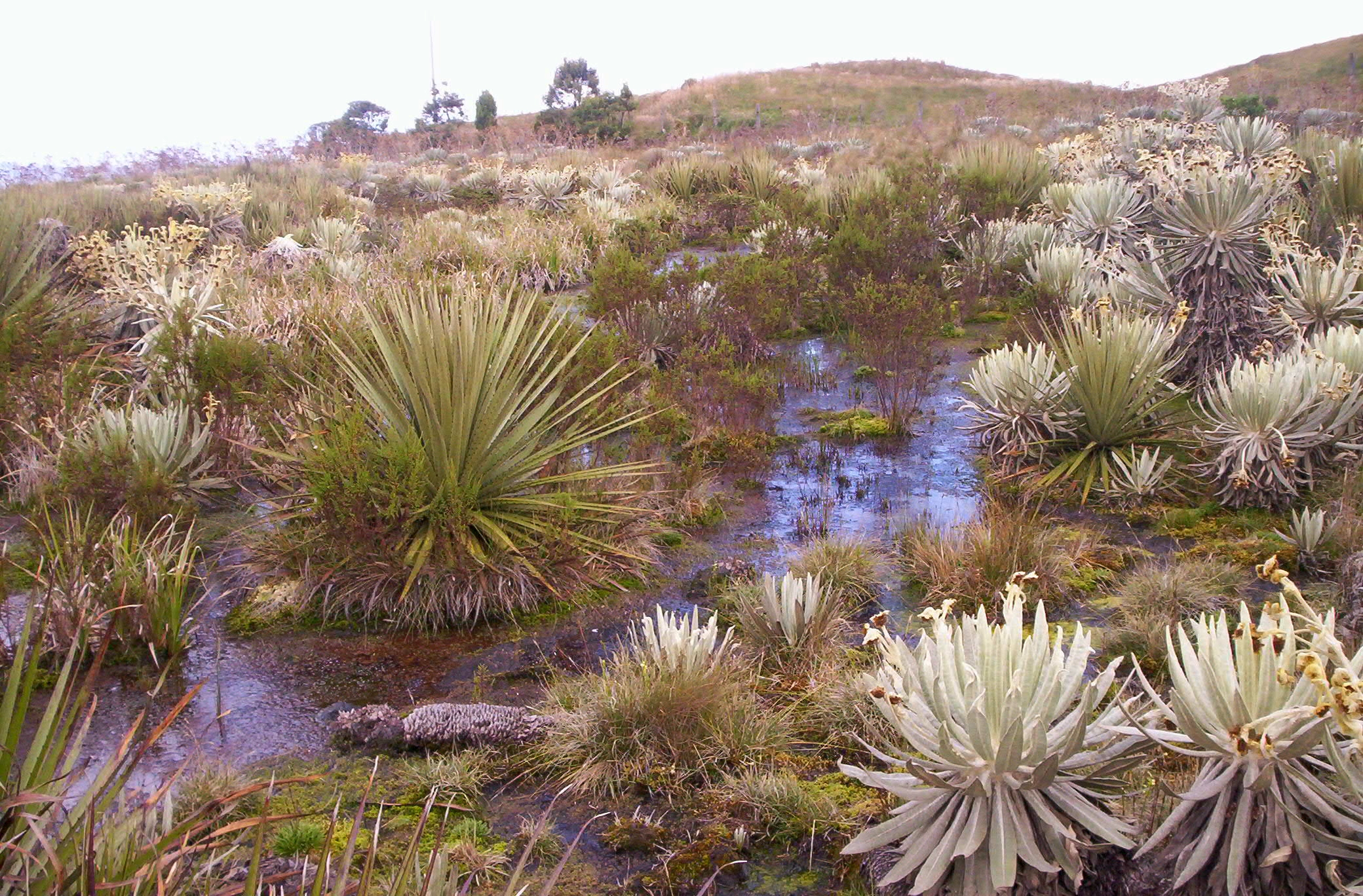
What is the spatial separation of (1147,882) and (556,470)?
12.1ft

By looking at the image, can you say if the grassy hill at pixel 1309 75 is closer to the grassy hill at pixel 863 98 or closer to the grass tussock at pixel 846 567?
the grassy hill at pixel 863 98

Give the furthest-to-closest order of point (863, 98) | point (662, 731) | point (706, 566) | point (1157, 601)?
point (863, 98)
point (706, 566)
point (1157, 601)
point (662, 731)

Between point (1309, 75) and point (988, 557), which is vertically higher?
point (1309, 75)

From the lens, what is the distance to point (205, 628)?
15.5 ft

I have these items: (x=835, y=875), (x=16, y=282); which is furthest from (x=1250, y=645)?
(x=16, y=282)

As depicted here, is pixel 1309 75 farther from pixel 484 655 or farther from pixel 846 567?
pixel 484 655

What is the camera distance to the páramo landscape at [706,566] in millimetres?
2385

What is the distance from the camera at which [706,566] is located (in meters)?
5.36

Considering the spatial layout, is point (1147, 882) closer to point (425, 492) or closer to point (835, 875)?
point (835, 875)

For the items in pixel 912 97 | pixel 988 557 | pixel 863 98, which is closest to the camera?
pixel 988 557

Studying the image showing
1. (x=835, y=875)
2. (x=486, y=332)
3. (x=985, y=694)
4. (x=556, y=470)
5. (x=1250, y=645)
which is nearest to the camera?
(x=1250, y=645)

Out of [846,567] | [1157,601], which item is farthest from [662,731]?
[1157,601]

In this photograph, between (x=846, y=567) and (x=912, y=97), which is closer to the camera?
(x=846, y=567)

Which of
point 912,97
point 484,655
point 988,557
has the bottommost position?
point 484,655
